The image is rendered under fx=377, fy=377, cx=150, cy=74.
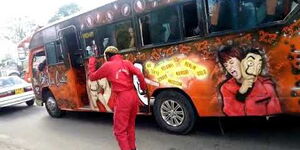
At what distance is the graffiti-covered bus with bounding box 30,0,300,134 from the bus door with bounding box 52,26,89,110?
39 cm

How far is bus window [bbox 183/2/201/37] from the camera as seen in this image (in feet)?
20.0

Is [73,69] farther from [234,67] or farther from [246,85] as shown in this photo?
[246,85]

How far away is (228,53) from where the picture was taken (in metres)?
5.76

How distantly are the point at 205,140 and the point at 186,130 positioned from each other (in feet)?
1.49

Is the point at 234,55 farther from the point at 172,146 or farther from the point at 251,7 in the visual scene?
the point at 172,146

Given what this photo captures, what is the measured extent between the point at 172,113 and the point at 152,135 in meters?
0.69

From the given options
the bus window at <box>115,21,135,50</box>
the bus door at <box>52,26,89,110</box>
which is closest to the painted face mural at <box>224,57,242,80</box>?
the bus window at <box>115,21,135,50</box>

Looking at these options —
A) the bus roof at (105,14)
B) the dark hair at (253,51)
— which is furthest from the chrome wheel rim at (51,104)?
the dark hair at (253,51)

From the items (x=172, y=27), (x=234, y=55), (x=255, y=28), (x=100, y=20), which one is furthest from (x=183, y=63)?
(x=100, y=20)

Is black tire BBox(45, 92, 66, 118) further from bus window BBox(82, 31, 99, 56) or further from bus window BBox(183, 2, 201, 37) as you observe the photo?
bus window BBox(183, 2, 201, 37)

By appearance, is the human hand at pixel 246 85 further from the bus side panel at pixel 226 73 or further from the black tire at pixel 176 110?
the black tire at pixel 176 110

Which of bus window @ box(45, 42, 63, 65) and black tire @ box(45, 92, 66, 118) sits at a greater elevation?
bus window @ box(45, 42, 63, 65)

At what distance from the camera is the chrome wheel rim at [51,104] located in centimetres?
1072

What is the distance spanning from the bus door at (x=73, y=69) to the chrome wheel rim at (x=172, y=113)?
3.03 metres
